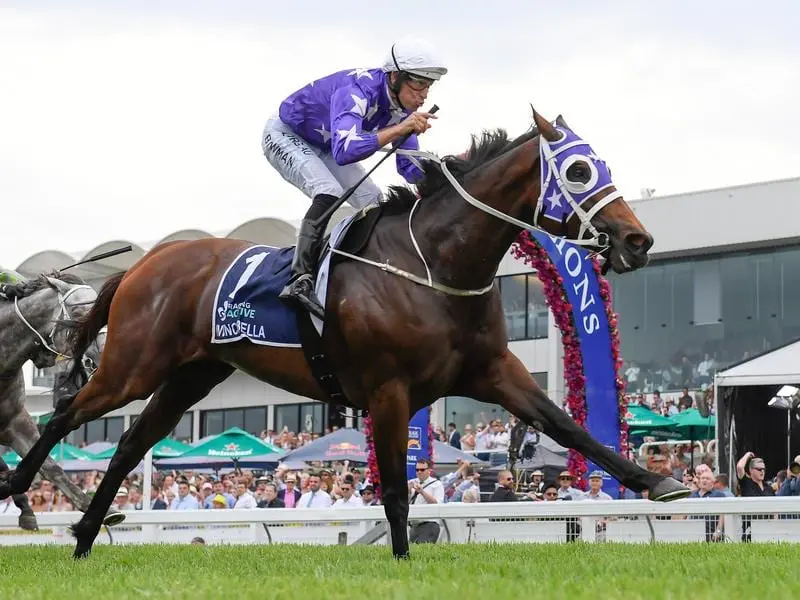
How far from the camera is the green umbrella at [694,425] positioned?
19953 millimetres

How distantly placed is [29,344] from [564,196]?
18.2 ft

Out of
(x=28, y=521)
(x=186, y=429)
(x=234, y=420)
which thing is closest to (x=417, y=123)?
(x=28, y=521)

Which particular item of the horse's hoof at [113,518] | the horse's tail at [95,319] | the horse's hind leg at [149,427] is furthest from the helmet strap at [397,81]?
the horse's hoof at [113,518]

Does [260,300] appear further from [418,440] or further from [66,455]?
[66,455]

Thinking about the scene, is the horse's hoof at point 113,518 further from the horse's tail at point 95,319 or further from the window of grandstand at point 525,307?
the window of grandstand at point 525,307

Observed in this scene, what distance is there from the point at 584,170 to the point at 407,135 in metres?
1.00

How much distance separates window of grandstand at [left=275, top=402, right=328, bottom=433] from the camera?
3264 cm

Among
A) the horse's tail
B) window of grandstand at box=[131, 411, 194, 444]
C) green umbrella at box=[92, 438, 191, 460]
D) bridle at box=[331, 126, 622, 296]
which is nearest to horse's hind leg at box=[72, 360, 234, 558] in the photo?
the horse's tail

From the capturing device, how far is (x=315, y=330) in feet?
21.0

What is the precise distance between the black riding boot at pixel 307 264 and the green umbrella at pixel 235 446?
15.0 m

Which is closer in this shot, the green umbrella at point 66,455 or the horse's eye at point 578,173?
the horse's eye at point 578,173

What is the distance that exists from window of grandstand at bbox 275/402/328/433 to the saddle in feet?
84.8

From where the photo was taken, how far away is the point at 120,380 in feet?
23.3

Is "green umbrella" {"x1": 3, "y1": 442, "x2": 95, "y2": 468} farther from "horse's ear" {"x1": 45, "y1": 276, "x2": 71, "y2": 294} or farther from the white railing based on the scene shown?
"horse's ear" {"x1": 45, "y1": 276, "x2": 71, "y2": 294}
